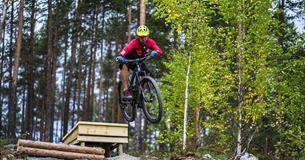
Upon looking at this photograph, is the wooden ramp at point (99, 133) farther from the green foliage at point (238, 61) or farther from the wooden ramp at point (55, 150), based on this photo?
the green foliage at point (238, 61)

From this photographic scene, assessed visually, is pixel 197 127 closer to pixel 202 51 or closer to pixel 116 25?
pixel 202 51

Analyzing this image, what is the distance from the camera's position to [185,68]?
17.9m

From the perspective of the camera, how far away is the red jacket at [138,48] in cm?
888

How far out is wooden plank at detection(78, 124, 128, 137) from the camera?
13.8m

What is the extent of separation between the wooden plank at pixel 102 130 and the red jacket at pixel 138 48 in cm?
548

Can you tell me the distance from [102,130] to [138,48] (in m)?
5.73

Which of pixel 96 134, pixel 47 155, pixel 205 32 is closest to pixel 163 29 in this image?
pixel 205 32

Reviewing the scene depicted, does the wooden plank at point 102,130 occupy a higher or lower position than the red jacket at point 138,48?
lower

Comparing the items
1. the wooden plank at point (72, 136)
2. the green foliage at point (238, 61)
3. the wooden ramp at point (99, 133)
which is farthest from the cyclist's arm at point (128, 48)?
the green foliage at point (238, 61)

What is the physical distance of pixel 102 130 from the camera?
1398 centimetres

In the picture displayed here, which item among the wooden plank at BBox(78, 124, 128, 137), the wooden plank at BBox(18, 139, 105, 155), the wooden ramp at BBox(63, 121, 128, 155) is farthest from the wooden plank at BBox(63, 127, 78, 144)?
the wooden plank at BBox(18, 139, 105, 155)

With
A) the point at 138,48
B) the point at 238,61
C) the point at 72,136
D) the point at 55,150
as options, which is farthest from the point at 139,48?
the point at 238,61

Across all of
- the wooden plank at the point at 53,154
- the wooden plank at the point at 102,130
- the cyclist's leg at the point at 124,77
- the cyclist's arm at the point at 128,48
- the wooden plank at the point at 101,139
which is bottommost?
the wooden plank at the point at 53,154

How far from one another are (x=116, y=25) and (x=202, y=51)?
13500 mm
